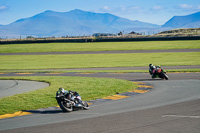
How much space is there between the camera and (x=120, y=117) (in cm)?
1181

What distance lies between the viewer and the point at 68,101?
43.4 feet

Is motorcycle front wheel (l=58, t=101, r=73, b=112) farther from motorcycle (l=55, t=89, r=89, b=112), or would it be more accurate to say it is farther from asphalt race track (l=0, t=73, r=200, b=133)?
asphalt race track (l=0, t=73, r=200, b=133)

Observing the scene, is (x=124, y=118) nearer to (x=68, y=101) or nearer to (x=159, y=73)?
(x=68, y=101)

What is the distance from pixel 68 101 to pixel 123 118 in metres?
2.63

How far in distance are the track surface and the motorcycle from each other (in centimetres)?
28

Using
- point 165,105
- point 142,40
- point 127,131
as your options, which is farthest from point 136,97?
point 142,40

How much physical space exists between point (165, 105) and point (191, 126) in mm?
3880

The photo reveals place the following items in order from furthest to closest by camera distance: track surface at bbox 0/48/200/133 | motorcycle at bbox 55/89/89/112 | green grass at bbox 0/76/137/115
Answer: green grass at bbox 0/76/137/115 < motorcycle at bbox 55/89/89/112 < track surface at bbox 0/48/200/133

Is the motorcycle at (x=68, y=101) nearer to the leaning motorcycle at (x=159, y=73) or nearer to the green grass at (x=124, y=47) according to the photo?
the leaning motorcycle at (x=159, y=73)

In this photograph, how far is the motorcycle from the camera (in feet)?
43.0

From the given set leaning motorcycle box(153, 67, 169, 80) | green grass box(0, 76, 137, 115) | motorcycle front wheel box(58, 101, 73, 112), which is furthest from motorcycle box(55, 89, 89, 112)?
leaning motorcycle box(153, 67, 169, 80)

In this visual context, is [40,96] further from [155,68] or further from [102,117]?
[155,68]

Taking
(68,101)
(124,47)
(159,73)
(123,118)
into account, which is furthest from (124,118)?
(124,47)

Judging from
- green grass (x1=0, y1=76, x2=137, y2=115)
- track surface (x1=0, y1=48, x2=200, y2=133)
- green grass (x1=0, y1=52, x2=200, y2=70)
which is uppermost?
track surface (x1=0, y1=48, x2=200, y2=133)
